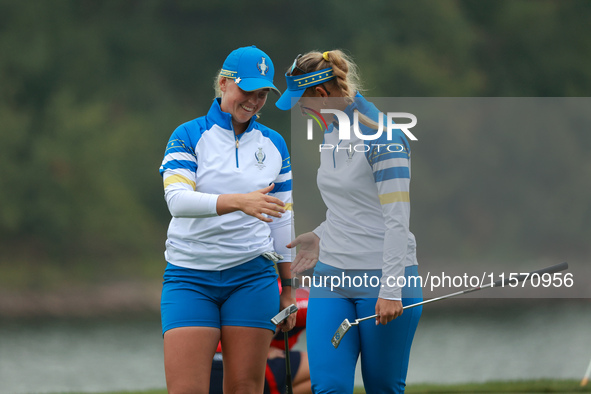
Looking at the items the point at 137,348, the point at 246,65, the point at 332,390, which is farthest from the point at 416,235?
the point at 137,348

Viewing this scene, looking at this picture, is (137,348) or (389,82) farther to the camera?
(389,82)

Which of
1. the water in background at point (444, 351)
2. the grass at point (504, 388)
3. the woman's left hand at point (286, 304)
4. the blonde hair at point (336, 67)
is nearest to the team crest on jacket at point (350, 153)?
the blonde hair at point (336, 67)

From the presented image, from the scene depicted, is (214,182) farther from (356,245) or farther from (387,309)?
(387,309)

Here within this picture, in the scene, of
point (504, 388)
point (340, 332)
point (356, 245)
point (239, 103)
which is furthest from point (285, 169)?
point (504, 388)

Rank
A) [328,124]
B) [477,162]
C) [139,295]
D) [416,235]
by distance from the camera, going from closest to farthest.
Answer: [328,124]
[416,235]
[477,162]
[139,295]

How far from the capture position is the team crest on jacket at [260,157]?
211 cm

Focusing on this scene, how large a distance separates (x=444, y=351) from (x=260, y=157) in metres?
3.97

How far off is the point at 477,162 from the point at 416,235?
373 millimetres

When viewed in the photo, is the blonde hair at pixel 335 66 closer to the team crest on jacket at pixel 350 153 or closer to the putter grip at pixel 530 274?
the team crest on jacket at pixel 350 153

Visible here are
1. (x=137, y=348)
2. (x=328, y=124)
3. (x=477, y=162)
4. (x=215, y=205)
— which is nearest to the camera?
(x=215, y=205)

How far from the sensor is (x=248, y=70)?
6.84 feet

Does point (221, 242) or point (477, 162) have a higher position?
point (477, 162)

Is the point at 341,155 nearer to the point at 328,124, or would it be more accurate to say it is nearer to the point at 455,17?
the point at 328,124

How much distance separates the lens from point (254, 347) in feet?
6.74
